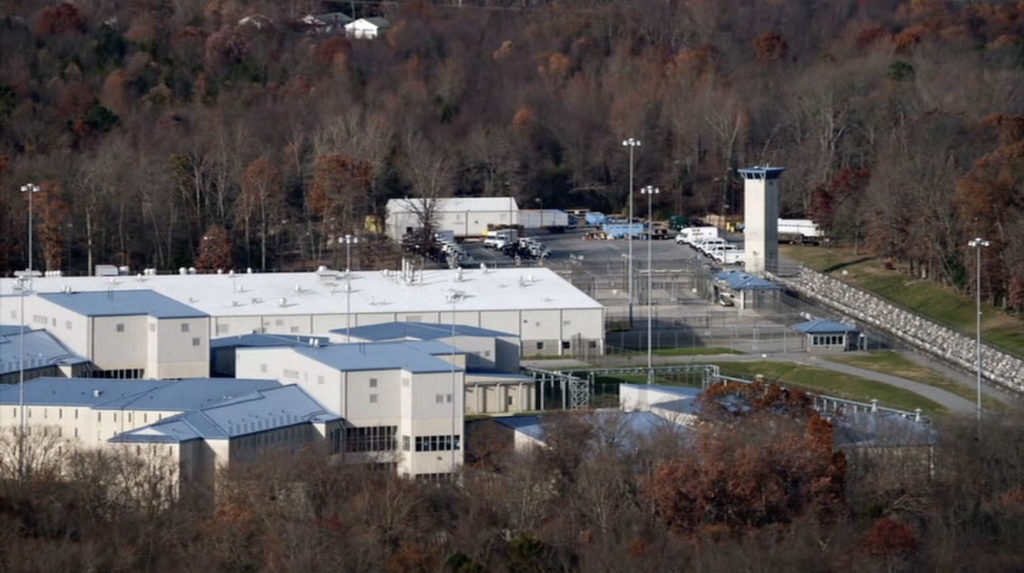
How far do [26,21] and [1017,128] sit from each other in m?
29.7

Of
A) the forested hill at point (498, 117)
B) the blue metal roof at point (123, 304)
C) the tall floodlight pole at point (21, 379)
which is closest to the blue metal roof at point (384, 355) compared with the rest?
the blue metal roof at point (123, 304)

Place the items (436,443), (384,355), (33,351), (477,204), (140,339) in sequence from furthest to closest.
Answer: (477,204), (140,339), (33,351), (384,355), (436,443)

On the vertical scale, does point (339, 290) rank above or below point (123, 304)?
above

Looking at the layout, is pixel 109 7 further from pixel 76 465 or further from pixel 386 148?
pixel 76 465

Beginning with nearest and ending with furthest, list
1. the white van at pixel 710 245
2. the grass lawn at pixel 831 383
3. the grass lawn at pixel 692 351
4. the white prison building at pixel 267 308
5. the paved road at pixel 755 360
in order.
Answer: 1. the grass lawn at pixel 831 383
2. the white prison building at pixel 267 308
3. the paved road at pixel 755 360
4. the grass lawn at pixel 692 351
5. the white van at pixel 710 245

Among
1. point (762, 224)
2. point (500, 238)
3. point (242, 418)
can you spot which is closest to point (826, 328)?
point (762, 224)

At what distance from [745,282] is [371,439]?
15176mm

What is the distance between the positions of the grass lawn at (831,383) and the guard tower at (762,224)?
30.7 feet

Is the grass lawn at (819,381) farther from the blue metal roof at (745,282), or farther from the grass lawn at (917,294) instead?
the blue metal roof at (745,282)

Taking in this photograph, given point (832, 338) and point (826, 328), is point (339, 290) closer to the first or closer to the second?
point (826, 328)

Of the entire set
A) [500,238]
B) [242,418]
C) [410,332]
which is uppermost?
[500,238]

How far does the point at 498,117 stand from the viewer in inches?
2618

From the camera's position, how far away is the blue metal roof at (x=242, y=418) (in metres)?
31.4

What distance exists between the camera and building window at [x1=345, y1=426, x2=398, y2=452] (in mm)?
33344
